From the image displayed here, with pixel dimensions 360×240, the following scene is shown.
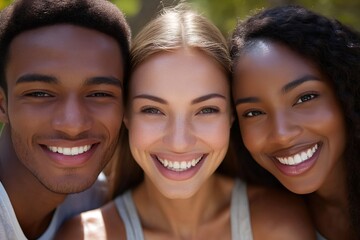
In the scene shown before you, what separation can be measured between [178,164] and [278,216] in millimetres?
611

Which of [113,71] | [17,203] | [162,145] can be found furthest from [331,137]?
[17,203]

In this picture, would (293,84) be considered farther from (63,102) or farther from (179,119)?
(63,102)

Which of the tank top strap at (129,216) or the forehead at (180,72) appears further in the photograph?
the tank top strap at (129,216)

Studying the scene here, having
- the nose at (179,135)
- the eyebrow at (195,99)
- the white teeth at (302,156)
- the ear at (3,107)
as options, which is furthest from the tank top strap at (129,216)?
the white teeth at (302,156)

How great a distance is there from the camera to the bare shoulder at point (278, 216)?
317 cm

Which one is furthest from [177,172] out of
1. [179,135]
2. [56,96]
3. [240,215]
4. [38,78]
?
[38,78]

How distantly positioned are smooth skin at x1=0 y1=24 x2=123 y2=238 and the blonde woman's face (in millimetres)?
141

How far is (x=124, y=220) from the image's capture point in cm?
324

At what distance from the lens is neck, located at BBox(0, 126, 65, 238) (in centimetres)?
309

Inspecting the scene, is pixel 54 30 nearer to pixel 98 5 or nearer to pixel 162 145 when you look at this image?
pixel 98 5

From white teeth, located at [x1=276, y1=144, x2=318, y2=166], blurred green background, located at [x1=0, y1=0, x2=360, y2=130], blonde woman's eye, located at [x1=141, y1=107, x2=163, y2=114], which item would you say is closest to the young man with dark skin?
blonde woman's eye, located at [x1=141, y1=107, x2=163, y2=114]

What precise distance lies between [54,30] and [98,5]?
267 mm

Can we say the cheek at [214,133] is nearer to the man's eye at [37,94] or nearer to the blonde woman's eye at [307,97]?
the blonde woman's eye at [307,97]

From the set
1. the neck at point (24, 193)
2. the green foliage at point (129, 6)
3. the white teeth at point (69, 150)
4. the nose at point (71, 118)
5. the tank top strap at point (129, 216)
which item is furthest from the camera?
the green foliage at point (129, 6)
